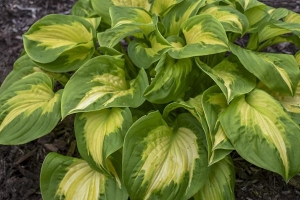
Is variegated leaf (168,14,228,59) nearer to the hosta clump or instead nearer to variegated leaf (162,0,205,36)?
the hosta clump

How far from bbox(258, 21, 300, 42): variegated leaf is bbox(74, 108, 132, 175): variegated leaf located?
852mm

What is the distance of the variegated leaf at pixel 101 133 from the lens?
5.73 feet

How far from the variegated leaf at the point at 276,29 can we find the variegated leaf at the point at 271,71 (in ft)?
0.65

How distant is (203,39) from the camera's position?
1.88 m

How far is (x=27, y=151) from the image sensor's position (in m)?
2.37

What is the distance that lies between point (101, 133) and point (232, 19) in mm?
857

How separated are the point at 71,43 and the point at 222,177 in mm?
1020

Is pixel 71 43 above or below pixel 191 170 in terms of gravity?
above

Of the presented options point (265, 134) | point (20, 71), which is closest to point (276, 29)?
point (265, 134)

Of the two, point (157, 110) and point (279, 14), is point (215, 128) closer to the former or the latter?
point (157, 110)

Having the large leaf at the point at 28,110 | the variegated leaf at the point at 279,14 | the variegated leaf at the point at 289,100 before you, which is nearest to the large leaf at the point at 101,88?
the large leaf at the point at 28,110

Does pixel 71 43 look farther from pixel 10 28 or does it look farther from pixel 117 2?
pixel 10 28

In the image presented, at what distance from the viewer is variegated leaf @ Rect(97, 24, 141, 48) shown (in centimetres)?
196

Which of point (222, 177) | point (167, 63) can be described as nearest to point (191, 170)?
point (222, 177)
